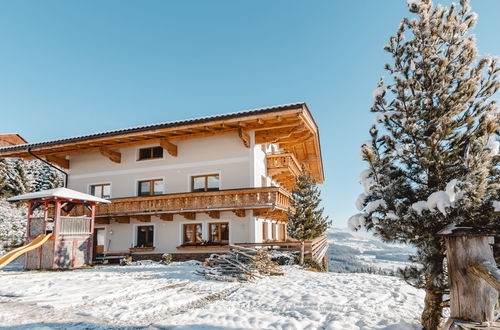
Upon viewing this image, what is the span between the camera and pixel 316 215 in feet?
75.1

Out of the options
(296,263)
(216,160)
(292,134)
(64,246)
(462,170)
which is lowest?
(296,263)

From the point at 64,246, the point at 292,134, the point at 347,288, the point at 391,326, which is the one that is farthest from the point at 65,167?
the point at 391,326

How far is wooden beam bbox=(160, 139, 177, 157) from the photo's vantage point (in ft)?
61.3

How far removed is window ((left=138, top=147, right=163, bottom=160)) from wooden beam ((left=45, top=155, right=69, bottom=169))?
601 cm

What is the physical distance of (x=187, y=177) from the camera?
1883 cm

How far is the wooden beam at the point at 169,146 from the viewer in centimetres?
1867

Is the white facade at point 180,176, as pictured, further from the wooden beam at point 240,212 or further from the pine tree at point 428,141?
the pine tree at point 428,141

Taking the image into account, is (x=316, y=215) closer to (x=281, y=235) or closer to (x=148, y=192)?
(x=281, y=235)

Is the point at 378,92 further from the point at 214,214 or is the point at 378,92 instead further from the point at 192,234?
the point at 192,234

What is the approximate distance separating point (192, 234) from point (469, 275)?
1558 cm

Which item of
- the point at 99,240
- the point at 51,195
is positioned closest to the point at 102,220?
the point at 99,240

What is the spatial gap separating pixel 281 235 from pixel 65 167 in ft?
53.5

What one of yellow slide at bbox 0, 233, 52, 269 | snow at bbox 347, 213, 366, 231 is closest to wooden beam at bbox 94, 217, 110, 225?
yellow slide at bbox 0, 233, 52, 269

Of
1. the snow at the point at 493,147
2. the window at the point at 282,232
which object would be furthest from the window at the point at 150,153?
the snow at the point at 493,147
